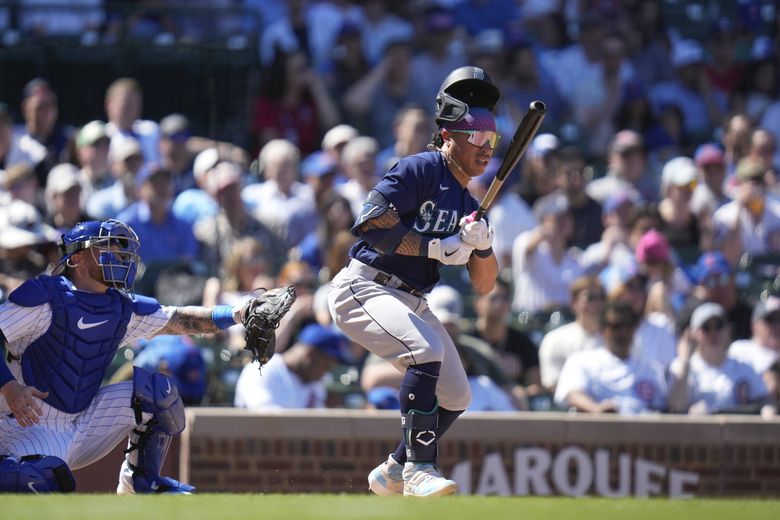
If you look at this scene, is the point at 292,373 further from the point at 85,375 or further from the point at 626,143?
the point at 626,143

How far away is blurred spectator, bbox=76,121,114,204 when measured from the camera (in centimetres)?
1069

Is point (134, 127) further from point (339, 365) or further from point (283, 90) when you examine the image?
point (339, 365)

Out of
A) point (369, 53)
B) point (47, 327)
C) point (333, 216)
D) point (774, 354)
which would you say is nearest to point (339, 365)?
point (333, 216)

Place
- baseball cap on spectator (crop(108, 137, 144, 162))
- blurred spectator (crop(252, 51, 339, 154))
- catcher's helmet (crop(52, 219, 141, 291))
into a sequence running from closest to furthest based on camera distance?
catcher's helmet (crop(52, 219, 141, 291))
baseball cap on spectator (crop(108, 137, 144, 162))
blurred spectator (crop(252, 51, 339, 154))

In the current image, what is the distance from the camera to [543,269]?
1073cm

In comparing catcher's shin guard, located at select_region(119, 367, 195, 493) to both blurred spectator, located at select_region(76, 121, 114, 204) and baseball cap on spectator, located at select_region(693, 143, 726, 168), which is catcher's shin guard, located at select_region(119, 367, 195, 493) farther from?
baseball cap on spectator, located at select_region(693, 143, 726, 168)

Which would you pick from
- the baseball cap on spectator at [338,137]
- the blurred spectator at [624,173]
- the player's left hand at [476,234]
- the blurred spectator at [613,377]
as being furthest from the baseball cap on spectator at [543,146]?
the player's left hand at [476,234]

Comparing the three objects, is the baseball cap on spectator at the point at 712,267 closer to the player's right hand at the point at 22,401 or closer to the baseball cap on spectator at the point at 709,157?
the baseball cap on spectator at the point at 709,157

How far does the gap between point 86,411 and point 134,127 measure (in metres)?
5.52

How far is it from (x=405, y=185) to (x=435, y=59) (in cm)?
700

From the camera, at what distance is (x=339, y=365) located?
9555 mm

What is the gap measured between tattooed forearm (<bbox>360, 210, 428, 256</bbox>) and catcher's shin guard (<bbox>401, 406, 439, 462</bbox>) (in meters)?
0.65

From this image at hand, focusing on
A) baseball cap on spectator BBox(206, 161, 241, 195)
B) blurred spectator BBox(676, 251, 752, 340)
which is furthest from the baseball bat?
blurred spectator BBox(676, 251, 752, 340)

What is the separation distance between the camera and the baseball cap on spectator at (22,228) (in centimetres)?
906
